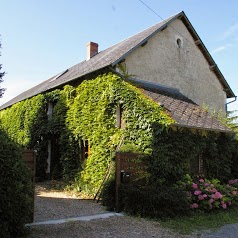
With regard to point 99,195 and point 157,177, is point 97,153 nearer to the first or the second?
point 99,195

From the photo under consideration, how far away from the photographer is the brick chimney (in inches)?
753

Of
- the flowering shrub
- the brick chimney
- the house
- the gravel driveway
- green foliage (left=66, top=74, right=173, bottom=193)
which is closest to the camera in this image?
the gravel driveway

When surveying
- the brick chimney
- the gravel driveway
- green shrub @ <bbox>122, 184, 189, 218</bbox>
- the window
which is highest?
the brick chimney

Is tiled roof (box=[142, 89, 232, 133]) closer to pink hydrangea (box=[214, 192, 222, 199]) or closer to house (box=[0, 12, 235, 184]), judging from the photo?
house (box=[0, 12, 235, 184])

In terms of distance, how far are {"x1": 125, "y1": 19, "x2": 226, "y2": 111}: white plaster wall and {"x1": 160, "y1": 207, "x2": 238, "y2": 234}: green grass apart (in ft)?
22.4

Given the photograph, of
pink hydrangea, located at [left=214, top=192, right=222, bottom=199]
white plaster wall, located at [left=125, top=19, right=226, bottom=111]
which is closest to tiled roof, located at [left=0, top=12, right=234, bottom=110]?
white plaster wall, located at [left=125, top=19, right=226, bottom=111]

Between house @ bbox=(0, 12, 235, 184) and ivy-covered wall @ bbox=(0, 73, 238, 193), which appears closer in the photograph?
ivy-covered wall @ bbox=(0, 73, 238, 193)

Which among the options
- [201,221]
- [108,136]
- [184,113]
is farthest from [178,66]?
[201,221]

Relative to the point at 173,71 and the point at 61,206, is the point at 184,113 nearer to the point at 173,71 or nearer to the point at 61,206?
the point at 173,71

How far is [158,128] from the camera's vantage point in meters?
10.4

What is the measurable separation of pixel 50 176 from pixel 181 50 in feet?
31.3

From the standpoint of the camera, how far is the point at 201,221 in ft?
27.6

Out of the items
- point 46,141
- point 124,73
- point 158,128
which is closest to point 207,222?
point 158,128

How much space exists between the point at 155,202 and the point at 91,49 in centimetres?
1300
